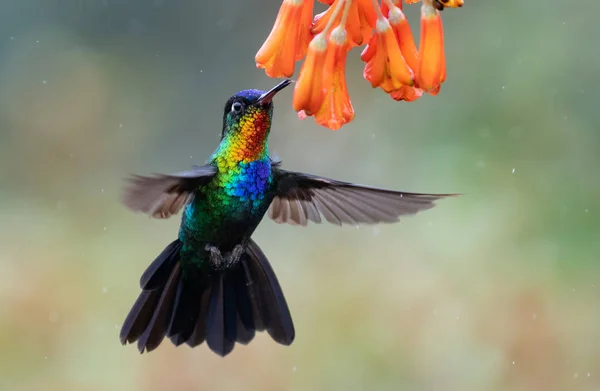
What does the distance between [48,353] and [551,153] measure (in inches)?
108

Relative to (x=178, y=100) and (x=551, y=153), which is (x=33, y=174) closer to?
(x=178, y=100)

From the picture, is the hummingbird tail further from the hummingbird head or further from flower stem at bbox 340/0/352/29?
flower stem at bbox 340/0/352/29

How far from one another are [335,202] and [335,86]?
71cm

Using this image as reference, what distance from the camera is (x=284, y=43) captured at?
5.62ft

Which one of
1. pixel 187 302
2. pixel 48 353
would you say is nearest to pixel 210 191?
pixel 187 302

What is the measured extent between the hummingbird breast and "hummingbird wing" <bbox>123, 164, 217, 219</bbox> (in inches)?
1.7

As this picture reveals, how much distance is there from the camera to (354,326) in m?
4.21

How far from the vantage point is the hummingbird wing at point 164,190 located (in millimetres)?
1857

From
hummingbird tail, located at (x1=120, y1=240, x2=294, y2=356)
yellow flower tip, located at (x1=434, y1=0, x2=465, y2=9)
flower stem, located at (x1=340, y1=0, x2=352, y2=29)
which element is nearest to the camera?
yellow flower tip, located at (x1=434, y1=0, x2=465, y2=9)

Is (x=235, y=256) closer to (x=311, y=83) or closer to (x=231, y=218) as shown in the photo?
(x=231, y=218)

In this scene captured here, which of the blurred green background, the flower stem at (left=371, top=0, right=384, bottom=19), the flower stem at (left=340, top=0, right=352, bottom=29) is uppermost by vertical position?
the flower stem at (left=340, top=0, right=352, bottom=29)

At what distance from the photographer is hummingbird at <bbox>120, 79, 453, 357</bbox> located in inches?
85.9

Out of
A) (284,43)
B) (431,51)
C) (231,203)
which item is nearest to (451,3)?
(431,51)

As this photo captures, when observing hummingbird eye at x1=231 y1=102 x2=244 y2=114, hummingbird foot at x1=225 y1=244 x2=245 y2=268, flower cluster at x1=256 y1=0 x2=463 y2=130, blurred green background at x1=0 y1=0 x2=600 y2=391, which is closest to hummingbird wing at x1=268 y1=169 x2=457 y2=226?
hummingbird foot at x1=225 y1=244 x2=245 y2=268
